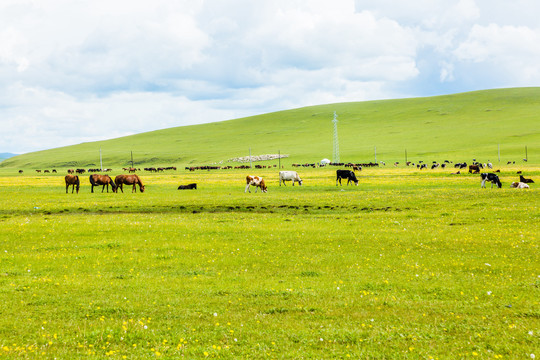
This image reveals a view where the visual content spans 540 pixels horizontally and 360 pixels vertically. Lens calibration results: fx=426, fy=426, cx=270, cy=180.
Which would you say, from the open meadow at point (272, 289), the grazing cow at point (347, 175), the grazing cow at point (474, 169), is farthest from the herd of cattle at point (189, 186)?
the grazing cow at point (474, 169)

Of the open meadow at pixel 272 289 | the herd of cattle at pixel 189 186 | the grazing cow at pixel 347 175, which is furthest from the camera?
the grazing cow at pixel 347 175

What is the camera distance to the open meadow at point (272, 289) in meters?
8.43

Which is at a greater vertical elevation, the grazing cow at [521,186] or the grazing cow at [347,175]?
the grazing cow at [347,175]

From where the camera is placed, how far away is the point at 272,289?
11.8 m

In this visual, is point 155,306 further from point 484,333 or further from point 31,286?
point 484,333

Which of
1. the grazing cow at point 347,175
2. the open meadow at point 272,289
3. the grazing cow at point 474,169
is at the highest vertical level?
the grazing cow at point 347,175

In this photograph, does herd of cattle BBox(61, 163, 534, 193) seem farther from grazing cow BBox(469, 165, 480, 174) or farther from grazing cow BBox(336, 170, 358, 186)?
grazing cow BBox(469, 165, 480, 174)

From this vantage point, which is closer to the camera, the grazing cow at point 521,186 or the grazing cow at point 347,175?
the grazing cow at point 521,186

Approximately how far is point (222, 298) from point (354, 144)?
174 meters

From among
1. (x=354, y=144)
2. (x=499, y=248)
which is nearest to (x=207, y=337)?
(x=499, y=248)

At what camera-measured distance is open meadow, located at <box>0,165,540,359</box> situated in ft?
27.7

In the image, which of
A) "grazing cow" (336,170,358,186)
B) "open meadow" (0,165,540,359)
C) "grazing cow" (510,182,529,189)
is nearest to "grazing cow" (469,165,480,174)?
"grazing cow" (336,170,358,186)

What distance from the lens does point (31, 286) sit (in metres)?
12.2

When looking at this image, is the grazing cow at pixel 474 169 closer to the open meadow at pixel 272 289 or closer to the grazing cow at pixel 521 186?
the grazing cow at pixel 521 186
